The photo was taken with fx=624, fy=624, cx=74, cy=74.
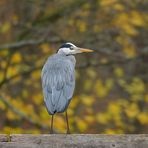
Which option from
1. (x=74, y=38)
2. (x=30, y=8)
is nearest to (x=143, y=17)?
(x=74, y=38)

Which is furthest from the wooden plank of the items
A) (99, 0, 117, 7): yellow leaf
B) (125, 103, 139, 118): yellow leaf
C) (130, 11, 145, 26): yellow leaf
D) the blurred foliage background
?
(130, 11, 145, 26): yellow leaf

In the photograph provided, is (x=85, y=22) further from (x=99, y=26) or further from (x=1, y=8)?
(x=1, y=8)

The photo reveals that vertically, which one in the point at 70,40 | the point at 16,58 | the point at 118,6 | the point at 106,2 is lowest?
the point at 16,58

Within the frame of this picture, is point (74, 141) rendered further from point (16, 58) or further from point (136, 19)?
point (136, 19)

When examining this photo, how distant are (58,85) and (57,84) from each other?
1cm

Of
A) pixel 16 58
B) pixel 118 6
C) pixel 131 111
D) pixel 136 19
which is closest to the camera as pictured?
pixel 16 58

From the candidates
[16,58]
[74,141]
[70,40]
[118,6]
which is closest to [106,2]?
[118,6]

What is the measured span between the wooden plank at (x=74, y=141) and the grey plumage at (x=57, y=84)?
515 millimetres

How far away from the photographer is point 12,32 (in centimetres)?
1265

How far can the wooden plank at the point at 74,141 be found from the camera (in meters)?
4.70

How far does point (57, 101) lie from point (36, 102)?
6908mm

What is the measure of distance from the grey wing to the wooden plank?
1.70ft

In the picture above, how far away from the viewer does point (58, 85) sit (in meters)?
5.58

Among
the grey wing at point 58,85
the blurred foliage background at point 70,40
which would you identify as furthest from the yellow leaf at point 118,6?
the grey wing at point 58,85
